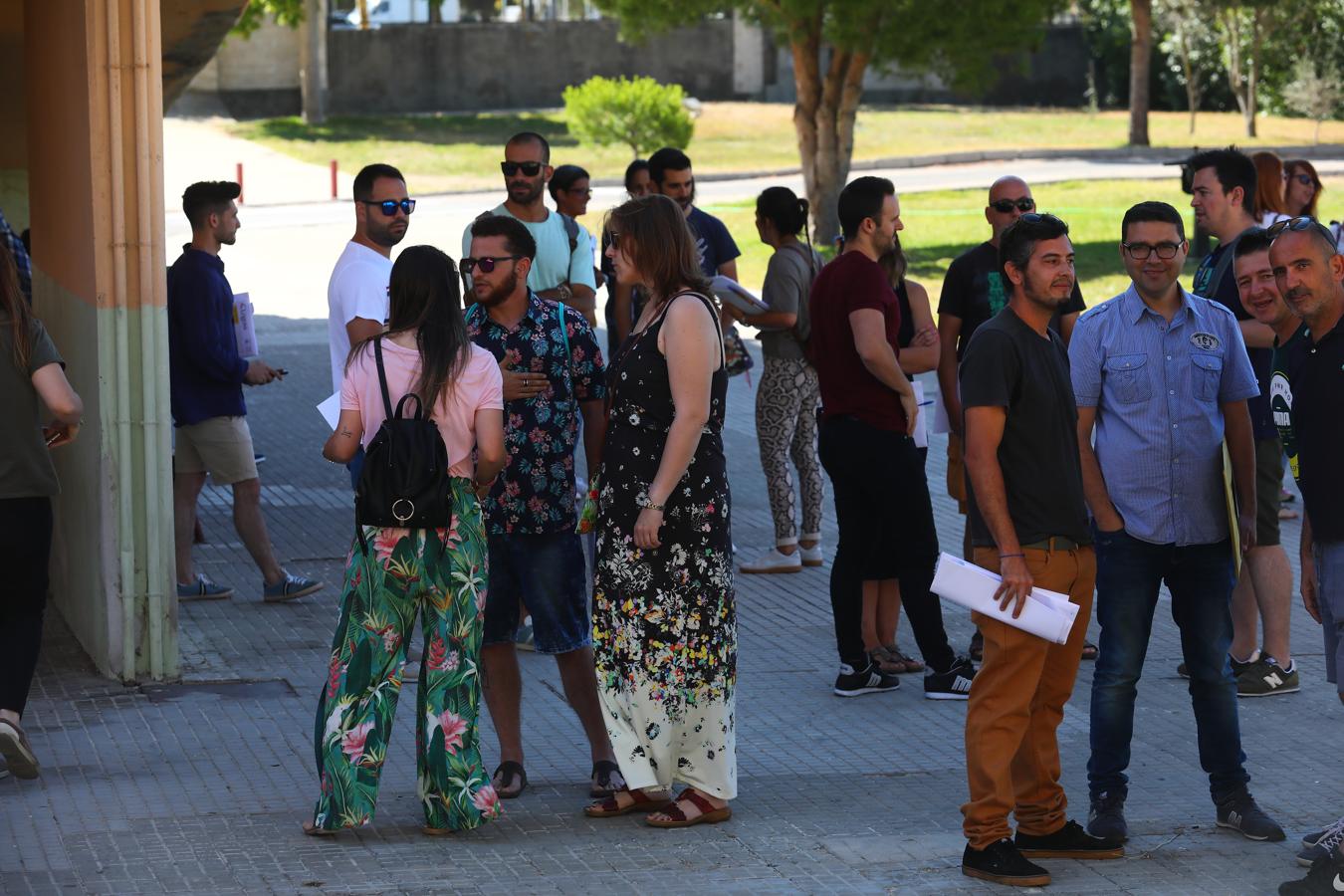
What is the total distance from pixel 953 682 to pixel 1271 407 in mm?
1899

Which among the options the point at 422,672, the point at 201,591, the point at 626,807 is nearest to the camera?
the point at 422,672

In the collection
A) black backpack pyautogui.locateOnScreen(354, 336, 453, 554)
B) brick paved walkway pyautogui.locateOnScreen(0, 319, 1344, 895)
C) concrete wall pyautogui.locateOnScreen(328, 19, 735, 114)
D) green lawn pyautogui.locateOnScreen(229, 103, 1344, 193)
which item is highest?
concrete wall pyautogui.locateOnScreen(328, 19, 735, 114)

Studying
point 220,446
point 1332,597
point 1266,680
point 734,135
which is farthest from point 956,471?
point 734,135

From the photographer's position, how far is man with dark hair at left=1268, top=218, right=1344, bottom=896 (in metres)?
4.94

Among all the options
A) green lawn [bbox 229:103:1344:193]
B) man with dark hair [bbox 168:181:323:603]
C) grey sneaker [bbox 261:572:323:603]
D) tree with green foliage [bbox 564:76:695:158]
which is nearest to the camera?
man with dark hair [bbox 168:181:323:603]

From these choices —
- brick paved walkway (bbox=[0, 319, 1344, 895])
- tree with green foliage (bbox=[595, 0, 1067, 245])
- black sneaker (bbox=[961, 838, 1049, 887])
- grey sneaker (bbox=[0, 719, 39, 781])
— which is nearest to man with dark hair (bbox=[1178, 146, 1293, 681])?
brick paved walkway (bbox=[0, 319, 1344, 895])

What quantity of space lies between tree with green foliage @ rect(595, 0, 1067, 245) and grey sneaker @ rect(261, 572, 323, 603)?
16.0 m

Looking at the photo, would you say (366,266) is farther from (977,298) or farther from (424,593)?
(977,298)

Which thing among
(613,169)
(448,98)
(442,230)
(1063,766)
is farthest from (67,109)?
(448,98)

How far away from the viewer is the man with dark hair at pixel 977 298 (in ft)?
24.3

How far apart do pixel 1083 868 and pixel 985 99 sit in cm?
5055

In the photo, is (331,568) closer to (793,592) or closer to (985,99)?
(793,592)

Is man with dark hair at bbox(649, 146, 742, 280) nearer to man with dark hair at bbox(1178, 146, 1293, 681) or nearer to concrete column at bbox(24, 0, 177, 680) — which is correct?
man with dark hair at bbox(1178, 146, 1293, 681)

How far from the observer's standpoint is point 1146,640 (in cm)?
550
